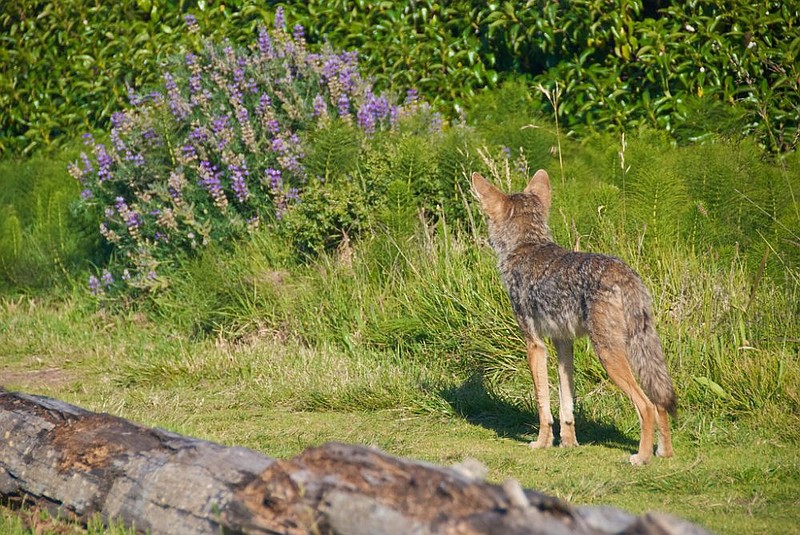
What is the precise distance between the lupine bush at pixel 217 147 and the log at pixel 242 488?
4.83 metres

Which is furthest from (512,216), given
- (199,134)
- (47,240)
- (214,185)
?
(47,240)

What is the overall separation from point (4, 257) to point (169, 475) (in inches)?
312

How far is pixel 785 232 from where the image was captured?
28.8ft

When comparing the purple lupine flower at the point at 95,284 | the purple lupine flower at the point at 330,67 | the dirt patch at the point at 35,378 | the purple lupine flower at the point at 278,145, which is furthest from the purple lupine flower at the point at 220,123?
the dirt patch at the point at 35,378

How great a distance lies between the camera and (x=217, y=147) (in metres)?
10.2

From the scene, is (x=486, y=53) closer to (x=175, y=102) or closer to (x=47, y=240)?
(x=175, y=102)

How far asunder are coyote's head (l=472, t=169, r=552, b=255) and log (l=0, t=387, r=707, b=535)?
3.30 m

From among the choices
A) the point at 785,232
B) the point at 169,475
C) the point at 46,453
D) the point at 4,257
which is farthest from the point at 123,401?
the point at 785,232

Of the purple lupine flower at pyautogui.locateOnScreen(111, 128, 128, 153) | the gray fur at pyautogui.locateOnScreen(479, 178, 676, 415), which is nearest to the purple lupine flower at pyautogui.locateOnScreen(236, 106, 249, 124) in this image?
the purple lupine flower at pyautogui.locateOnScreen(111, 128, 128, 153)

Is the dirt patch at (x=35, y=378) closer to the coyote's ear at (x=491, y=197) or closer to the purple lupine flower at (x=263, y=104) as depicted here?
the purple lupine flower at (x=263, y=104)

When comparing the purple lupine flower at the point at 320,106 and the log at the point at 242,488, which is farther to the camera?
the purple lupine flower at the point at 320,106

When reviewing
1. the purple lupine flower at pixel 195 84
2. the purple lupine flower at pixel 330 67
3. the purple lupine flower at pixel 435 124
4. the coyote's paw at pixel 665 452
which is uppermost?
the purple lupine flower at pixel 330 67

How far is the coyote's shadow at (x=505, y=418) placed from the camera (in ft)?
23.7

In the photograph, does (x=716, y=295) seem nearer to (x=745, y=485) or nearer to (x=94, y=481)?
(x=745, y=485)
